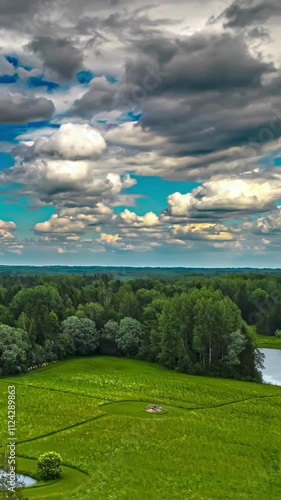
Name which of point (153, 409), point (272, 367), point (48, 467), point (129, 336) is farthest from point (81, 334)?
point (48, 467)

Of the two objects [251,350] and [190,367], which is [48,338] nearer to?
[190,367]

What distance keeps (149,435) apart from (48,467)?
1417 centimetres

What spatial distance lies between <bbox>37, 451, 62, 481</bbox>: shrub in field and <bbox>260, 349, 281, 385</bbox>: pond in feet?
165

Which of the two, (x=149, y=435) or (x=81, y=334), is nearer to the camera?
(x=149, y=435)

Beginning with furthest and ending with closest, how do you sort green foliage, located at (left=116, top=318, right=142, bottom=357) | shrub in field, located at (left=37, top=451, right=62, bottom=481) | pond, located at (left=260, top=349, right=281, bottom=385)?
1. green foliage, located at (left=116, top=318, right=142, bottom=357)
2. pond, located at (left=260, top=349, right=281, bottom=385)
3. shrub in field, located at (left=37, top=451, right=62, bottom=481)

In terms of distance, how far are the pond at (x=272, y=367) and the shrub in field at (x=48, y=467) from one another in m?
50.3

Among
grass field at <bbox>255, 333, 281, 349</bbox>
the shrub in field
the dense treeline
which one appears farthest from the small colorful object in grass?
grass field at <bbox>255, 333, 281, 349</bbox>

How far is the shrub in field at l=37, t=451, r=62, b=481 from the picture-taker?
3369 cm

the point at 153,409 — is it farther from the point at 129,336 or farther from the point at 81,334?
the point at 81,334

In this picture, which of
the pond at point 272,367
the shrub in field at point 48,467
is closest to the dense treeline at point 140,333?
the pond at point 272,367

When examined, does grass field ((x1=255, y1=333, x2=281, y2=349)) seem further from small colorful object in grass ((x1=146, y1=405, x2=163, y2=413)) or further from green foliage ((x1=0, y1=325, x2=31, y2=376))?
small colorful object in grass ((x1=146, y1=405, x2=163, y2=413))

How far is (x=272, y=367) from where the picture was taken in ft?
305

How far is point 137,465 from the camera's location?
3778 cm

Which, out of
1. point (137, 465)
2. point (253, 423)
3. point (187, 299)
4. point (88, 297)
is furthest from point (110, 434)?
point (88, 297)
